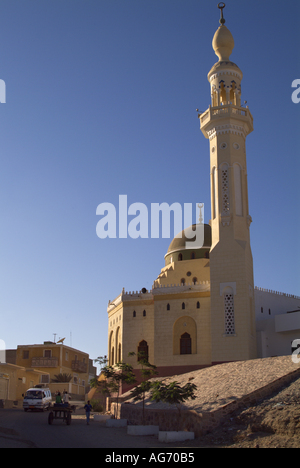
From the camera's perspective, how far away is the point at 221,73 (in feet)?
99.5

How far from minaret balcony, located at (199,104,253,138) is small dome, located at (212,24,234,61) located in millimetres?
3853

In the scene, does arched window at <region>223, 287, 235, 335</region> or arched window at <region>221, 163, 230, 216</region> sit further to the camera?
arched window at <region>221, 163, 230, 216</region>

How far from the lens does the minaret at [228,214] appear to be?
26.2 m

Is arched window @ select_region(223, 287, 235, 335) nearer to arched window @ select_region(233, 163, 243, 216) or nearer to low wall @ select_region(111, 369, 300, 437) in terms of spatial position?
arched window @ select_region(233, 163, 243, 216)

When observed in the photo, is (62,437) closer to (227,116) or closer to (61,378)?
(227,116)

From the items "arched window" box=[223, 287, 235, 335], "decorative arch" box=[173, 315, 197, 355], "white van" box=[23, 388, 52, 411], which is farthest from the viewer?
"decorative arch" box=[173, 315, 197, 355]

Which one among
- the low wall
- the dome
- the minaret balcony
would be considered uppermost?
the minaret balcony

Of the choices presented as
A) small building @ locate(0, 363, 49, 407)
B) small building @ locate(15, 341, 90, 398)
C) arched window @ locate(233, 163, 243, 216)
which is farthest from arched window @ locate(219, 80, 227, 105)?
small building @ locate(15, 341, 90, 398)

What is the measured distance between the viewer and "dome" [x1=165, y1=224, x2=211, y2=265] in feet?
111

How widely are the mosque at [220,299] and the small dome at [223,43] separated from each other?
0.06 meters

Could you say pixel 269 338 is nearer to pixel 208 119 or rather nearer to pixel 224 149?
pixel 224 149

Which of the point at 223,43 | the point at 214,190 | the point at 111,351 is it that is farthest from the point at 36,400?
the point at 223,43

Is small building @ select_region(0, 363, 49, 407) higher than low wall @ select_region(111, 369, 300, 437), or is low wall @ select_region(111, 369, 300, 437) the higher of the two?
small building @ select_region(0, 363, 49, 407)

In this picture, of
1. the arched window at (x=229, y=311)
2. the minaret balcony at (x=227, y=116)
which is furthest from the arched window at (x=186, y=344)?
the minaret balcony at (x=227, y=116)
